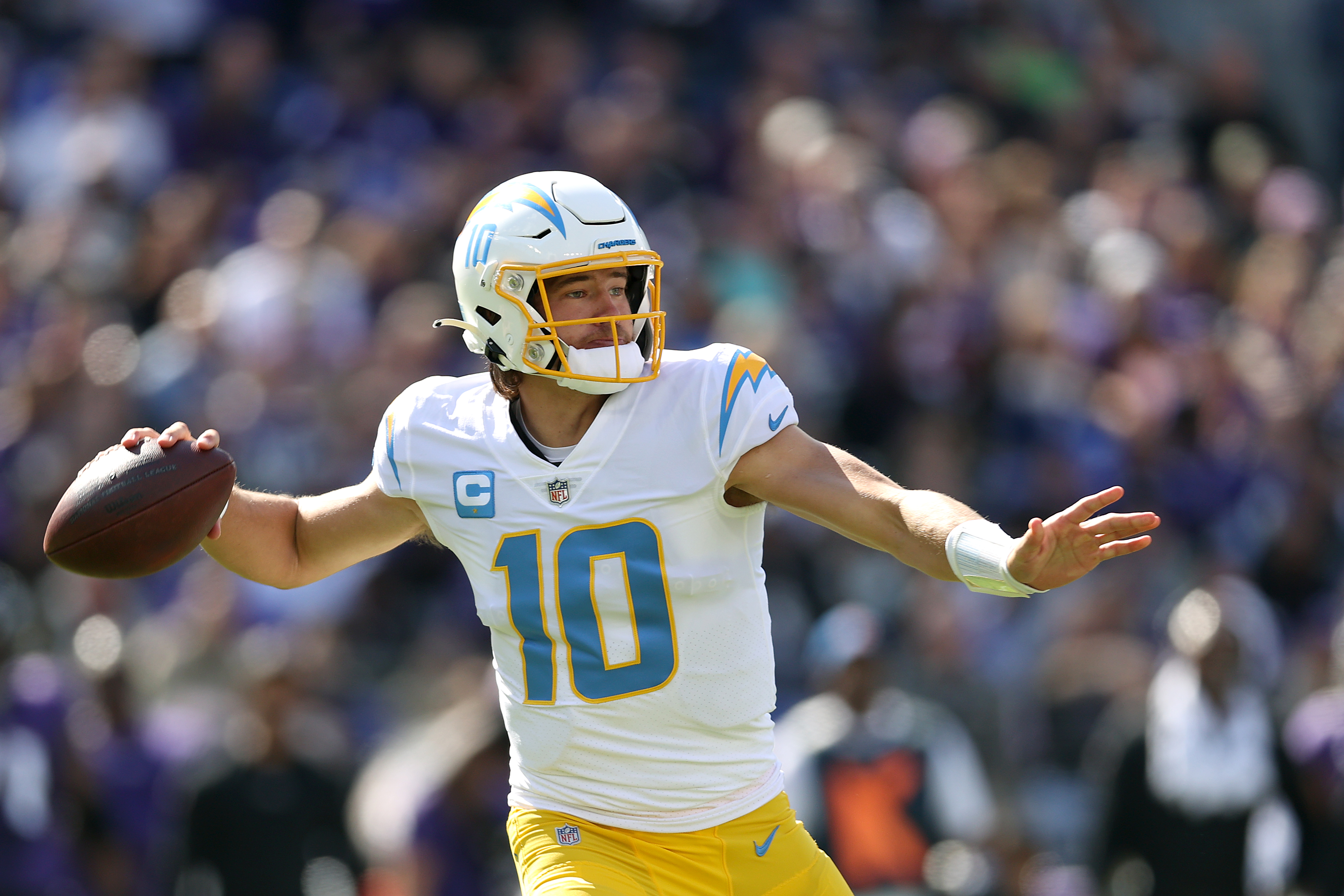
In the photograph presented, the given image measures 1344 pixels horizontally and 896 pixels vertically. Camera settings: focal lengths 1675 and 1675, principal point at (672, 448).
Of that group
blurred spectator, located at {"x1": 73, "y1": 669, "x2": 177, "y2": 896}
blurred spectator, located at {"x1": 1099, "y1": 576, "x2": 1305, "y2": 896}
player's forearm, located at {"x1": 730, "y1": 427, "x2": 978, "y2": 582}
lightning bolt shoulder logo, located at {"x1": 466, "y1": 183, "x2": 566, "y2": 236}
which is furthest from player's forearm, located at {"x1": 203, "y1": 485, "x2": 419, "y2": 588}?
blurred spectator, located at {"x1": 1099, "y1": 576, "x2": 1305, "y2": 896}

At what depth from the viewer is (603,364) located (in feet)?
12.2

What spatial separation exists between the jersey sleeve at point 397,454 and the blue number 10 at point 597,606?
0.38m

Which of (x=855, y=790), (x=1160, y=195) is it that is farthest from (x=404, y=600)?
(x=1160, y=195)

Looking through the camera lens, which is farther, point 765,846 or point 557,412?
point 557,412

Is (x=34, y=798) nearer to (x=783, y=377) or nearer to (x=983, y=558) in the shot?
(x=783, y=377)

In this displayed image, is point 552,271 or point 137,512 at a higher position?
point 552,271

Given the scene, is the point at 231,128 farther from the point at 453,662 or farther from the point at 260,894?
the point at 260,894

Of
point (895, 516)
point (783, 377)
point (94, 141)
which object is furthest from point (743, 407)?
point (94, 141)

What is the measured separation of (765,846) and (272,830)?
3.10 m

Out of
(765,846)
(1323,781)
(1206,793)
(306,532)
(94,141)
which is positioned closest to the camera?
(765,846)

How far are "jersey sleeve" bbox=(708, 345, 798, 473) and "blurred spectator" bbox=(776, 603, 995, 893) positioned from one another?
284 cm

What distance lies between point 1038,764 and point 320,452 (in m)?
3.51

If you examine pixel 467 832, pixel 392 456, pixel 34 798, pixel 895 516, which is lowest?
pixel 34 798

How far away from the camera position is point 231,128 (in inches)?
376
